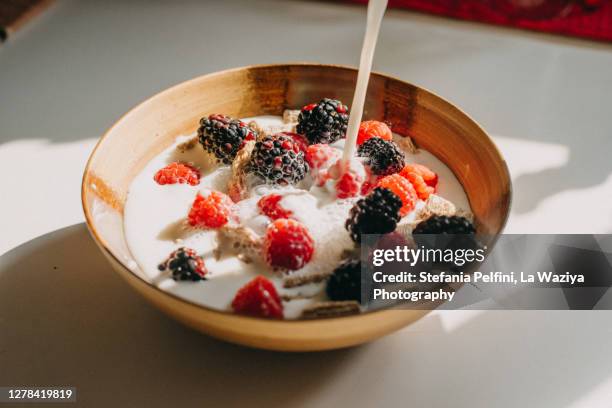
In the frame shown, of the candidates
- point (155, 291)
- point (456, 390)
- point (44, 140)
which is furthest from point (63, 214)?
point (456, 390)

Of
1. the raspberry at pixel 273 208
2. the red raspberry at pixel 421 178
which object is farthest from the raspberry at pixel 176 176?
the red raspberry at pixel 421 178

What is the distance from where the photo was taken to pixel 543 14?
187 cm

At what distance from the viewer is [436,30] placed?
6.12 feet

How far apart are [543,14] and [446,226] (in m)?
1.27

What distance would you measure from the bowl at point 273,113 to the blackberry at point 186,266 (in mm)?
45

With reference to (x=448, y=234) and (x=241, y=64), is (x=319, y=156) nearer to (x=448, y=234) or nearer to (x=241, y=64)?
(x=448, y=234)

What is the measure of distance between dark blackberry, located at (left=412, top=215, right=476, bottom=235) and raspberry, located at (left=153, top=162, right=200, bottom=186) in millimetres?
420

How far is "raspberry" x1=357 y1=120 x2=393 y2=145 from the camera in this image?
3.76ft

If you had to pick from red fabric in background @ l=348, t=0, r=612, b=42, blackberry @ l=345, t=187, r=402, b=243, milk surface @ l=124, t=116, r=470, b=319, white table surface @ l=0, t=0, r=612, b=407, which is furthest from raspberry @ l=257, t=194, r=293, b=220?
red fabric in background @ l=348, t=0, r=612, b=42

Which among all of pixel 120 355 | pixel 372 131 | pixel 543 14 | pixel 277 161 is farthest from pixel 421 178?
pixel 543 14

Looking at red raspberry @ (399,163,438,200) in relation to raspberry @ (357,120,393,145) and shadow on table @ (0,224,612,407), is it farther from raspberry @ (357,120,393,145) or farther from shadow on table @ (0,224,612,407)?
shadow on table @ (0,224,612,407)

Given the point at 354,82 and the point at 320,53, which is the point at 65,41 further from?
the point at 354,82

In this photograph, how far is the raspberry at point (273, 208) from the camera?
0.96 meters

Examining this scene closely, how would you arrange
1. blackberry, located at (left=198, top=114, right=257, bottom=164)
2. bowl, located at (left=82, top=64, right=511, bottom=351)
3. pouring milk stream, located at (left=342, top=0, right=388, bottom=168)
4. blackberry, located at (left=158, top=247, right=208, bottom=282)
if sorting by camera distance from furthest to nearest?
blackberry, located at (left=198, top=114, right=257, bottom=164) → pouring milk stream, located at (left=342, top=0, right=388, bottom=168) → blackberry, located at (left=158, top=247, right=208, bottom=282) → bowl, located at (left=82, top=64, right=511, bottom=351)
